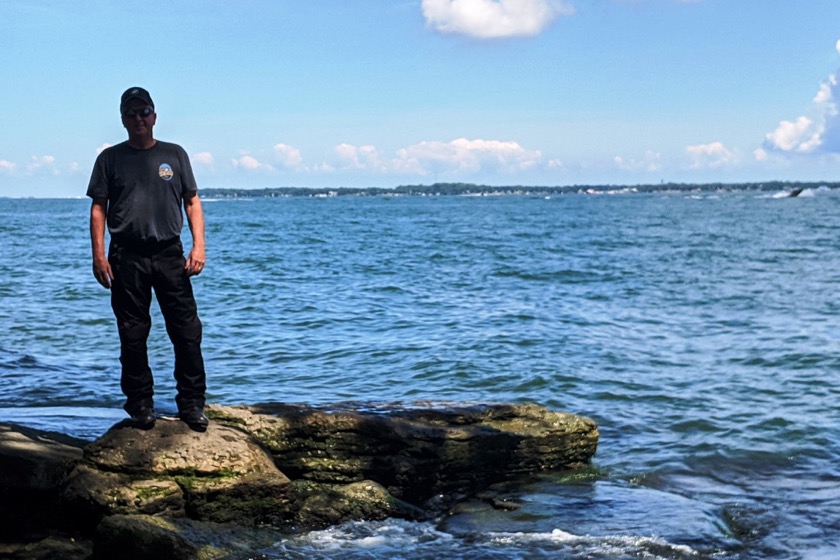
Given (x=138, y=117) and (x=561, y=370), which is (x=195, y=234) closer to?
(x=138, y=117)

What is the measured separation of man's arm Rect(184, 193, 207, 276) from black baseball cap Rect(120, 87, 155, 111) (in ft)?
2.48

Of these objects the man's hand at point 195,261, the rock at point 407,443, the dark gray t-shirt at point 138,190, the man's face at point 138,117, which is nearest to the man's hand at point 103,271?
the dark gray t-shirt at point 138,190

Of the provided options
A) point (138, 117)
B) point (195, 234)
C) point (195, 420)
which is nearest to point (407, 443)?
point (195, 420)

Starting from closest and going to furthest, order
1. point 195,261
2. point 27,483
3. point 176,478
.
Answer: point 27,483 < point 176,478 < point 195,261

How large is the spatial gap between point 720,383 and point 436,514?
7750 mm

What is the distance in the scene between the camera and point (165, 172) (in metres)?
6.72

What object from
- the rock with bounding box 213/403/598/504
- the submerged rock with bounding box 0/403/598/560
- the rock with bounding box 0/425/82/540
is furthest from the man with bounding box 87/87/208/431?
the rock with bounding box 213/403/598/504

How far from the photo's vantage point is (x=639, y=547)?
6.93 m

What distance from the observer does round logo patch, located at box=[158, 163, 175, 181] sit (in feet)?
22.0

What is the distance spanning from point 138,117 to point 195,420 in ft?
7.40

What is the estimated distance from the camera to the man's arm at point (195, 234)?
682cm

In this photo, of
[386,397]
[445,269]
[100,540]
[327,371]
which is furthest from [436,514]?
[445,269]

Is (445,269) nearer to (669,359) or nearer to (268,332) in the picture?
(268,332)

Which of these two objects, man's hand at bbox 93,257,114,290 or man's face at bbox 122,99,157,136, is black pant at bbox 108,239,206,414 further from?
man's face at bbox 122,99,157,136
